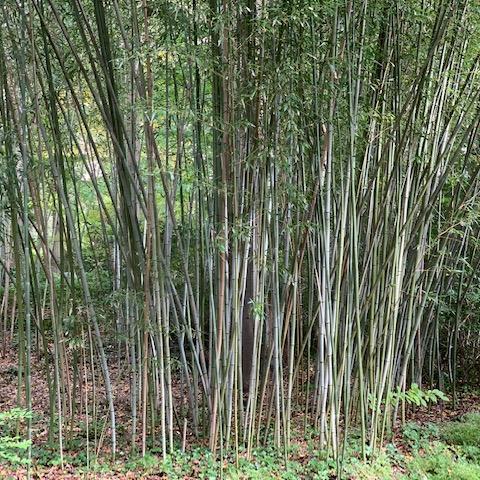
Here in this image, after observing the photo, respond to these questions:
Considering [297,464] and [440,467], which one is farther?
[440,467]

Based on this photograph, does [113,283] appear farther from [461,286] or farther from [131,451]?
[461,286]

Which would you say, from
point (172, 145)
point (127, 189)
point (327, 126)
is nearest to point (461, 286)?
point (327, 126)

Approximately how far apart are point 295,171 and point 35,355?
4269mm

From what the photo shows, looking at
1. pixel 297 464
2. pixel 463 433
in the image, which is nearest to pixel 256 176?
pixel 297 464

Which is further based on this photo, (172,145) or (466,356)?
(466,356)

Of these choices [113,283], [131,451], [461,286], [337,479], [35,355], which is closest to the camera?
[337,479]

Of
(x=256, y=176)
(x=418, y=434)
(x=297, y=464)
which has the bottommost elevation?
(x=418, y=434)

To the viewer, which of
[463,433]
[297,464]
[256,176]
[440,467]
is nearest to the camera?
[256,176]

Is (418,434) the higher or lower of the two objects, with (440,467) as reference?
lower

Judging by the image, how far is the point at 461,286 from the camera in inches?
180

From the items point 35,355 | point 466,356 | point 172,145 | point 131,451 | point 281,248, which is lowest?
point 35,355

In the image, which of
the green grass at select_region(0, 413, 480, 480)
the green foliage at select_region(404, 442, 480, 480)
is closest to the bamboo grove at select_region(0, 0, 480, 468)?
the green grass at select_region(0, 413, 480, 480)

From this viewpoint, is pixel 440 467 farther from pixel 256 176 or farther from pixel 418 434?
pixel 256 176

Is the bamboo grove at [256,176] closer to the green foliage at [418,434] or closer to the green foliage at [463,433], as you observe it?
the green foliage at [418,434]
